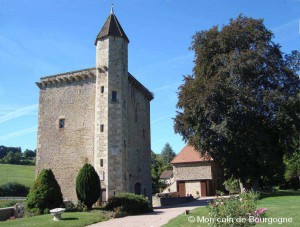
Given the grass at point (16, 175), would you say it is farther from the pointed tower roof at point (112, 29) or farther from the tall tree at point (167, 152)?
the tall tree at point (167, 152)

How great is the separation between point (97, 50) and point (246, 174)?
16422 mm

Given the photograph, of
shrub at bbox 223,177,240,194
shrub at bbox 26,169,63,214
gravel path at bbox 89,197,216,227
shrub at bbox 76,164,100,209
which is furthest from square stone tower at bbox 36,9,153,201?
shrub at bbox 223,177,240,194

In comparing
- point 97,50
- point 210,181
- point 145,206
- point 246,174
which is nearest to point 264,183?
point 210,181

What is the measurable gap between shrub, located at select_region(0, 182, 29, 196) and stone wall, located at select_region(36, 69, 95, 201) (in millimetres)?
25326

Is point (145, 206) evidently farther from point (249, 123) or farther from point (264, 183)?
point (264, 183)

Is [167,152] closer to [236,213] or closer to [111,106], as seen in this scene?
[111,106]

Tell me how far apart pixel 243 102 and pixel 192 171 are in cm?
1735

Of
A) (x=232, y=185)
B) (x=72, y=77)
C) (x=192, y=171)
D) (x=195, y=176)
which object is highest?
(x=72, y=77)

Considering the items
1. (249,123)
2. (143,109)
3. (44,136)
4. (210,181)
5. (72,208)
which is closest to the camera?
(72,208)

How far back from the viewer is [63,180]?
2712cm

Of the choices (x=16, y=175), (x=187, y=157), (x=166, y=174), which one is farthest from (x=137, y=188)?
(x=166, y=174)

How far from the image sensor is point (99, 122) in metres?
25.4

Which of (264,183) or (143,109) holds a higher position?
(143,109)

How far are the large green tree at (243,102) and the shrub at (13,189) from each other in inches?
1321
